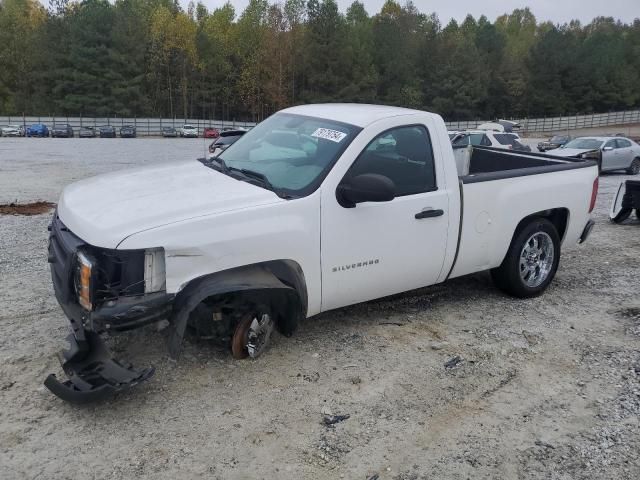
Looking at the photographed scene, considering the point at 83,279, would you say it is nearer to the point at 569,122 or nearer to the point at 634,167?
the point at 634,167

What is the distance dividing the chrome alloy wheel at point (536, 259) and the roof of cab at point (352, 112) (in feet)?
5.74

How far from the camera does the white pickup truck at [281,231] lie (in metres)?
3.51

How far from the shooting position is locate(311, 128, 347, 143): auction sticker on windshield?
441cm

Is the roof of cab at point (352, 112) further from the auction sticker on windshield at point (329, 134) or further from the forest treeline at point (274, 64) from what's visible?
the forest treeline at point (274, 64)

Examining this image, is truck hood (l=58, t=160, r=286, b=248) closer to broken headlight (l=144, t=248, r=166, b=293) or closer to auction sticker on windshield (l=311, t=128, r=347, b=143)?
broken headlight (l=144, t=248, r=166, b=293)

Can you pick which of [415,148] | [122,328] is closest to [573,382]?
[415,148]

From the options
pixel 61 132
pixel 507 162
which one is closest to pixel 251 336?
pixel 507 162

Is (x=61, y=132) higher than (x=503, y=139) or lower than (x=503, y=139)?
higher

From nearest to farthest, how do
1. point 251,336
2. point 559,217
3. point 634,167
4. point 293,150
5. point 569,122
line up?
point 251,336 → point 293,150 → point 559,217 → point 634,167 → point 569,122

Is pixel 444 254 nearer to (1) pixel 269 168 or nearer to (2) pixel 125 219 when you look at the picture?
(1) pixel 269 168

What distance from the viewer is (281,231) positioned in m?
3.88

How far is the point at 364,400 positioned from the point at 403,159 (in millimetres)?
1885

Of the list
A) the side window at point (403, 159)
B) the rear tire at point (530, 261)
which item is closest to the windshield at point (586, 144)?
the rear tire at point (530, 261)

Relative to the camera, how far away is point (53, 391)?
11.2ft
